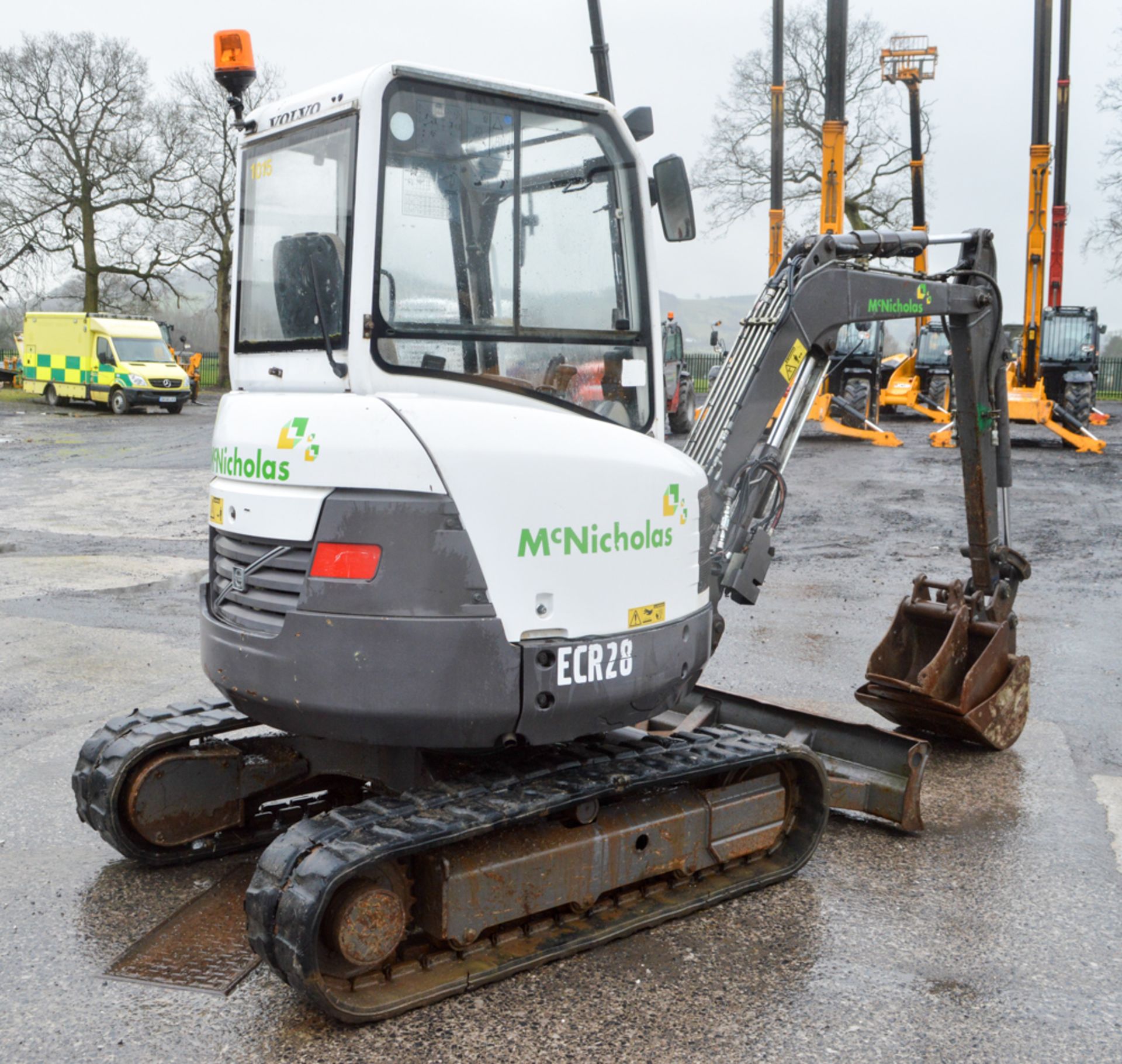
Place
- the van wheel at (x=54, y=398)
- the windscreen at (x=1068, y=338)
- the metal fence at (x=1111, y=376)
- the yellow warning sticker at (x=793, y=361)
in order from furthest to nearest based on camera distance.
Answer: the metal fence at (x=1111, y=376), the van wheel at (x=54, y=398), the windscreen at (x=1068, y=338), the yellow warning sticker at (x=793, y=361)

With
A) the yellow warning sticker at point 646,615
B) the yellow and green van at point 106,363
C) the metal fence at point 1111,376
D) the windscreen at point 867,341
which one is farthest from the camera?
the metal fence at point 1111,376

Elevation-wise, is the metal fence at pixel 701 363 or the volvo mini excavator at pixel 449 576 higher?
the metal fence at pixel 701 363

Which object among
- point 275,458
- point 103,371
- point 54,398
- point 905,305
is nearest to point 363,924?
point 275,458

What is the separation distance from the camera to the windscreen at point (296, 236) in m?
3.83

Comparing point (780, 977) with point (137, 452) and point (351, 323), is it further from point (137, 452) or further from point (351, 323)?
point (137, 452)

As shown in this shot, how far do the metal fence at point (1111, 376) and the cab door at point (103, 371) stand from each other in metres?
35.0

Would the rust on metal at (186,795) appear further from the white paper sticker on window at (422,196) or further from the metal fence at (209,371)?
the metal fence at (209,371)

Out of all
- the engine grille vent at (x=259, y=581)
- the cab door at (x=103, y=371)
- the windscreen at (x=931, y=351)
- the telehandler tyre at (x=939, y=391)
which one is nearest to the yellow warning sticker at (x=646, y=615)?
the engine grille vent at (x=259, y=581)

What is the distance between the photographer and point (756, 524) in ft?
17.5

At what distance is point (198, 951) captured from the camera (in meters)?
4.12

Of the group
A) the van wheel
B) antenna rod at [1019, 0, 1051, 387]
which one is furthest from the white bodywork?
the van wheel

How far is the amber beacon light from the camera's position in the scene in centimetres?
421

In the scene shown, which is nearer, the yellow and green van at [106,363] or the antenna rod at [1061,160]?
the antenna rod at [1061,160]

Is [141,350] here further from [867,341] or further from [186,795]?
[186,795]
